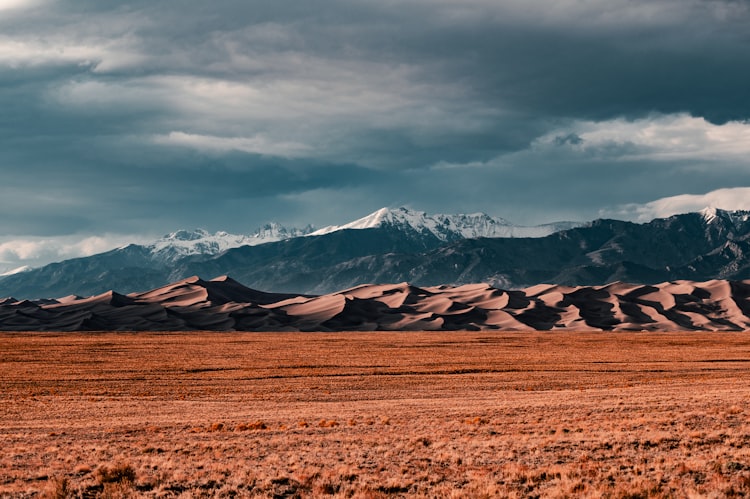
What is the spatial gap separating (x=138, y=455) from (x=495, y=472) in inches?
464

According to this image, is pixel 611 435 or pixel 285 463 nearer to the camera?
pixel 285 463

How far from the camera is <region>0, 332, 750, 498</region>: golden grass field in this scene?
1923 cm

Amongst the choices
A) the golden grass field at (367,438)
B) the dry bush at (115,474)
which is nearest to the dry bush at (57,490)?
the golden grass field at (367,438)

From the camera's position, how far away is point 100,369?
259ft

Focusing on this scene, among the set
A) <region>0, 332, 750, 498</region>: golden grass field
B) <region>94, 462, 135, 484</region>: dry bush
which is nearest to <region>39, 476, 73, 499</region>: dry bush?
<region>0, 332, 750, 498</region>: golden grass field

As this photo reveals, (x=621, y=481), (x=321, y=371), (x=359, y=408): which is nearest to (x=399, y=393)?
(x=359, y=408)

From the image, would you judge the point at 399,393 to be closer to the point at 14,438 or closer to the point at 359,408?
the point at 359,408

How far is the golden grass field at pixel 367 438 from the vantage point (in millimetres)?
19234

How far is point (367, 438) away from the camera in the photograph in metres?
27.4

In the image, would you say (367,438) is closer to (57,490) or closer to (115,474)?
(115,474)

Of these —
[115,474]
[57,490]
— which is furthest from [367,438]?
[57,490]

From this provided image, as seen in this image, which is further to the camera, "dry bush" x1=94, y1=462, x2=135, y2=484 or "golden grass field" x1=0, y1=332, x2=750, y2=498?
"dry bush" x1=94, y1=462, x2=135, y2=484

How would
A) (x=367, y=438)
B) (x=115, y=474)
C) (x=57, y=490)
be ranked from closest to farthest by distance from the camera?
(x=57, y=490), (x=115, y=474), (x=367, y=438)

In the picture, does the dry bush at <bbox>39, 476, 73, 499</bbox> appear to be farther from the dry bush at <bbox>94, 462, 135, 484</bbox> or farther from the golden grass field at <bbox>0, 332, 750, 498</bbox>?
the dry bush at <bbox>94, 462, 135, 484</bbox>
